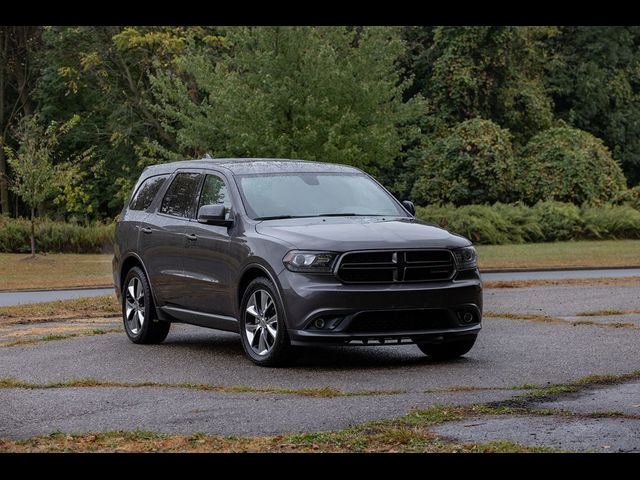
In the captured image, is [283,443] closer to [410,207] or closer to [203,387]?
[203,387]

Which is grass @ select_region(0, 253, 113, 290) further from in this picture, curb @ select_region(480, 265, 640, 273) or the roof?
the roof

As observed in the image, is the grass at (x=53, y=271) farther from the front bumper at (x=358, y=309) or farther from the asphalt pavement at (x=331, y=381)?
the front bumper at (x=358, y=309)

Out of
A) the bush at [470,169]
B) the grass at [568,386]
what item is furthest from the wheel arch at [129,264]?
the bush at [470,169]

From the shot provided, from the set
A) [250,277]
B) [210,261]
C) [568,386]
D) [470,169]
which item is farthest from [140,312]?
[470,169]

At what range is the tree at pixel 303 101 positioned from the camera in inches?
1324

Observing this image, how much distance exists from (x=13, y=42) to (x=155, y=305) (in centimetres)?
4360

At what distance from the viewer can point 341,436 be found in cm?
787

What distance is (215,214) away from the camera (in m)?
12.5

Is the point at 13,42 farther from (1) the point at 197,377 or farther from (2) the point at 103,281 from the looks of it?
(1) the point at 197,377

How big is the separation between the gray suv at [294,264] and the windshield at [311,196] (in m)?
0.01

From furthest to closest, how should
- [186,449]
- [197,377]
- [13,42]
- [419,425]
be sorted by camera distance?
[13,42] < [197,377] < [419,425] < [186,449]

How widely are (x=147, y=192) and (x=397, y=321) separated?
13.7 feet

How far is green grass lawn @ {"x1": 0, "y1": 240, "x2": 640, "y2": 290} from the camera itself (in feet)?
96.4

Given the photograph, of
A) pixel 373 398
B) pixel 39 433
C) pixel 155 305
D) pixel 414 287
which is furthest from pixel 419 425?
pixel 155 305
